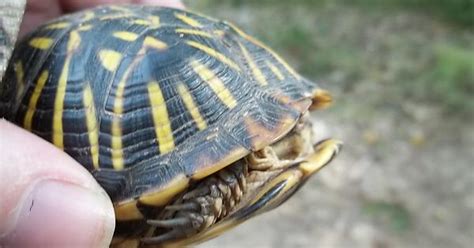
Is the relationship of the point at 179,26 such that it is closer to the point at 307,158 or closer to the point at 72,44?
the point at 72,44

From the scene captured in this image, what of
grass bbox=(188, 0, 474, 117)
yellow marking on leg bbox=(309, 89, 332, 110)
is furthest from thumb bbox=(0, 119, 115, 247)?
grass bbox=(188, 0, 474, 117)

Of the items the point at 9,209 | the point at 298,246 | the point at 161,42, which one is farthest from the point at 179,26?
the point at 298,246

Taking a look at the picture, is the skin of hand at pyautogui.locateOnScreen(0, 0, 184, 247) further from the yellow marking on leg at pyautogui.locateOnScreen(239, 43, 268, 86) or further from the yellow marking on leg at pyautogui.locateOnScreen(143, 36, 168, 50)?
the yellow marking on leg at pyautogui.locateOnScreen(239, 43, 268, 86)

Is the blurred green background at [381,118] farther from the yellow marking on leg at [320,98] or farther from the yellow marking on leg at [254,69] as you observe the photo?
the yellow marking on leg at [254,69]

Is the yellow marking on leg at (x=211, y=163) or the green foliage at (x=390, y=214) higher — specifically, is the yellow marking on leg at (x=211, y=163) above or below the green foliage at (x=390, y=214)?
above

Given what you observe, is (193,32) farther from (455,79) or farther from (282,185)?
(455,79)

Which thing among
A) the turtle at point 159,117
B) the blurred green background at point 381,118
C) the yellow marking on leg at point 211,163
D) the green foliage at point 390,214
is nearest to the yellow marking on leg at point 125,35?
the turtle at point 159,117
